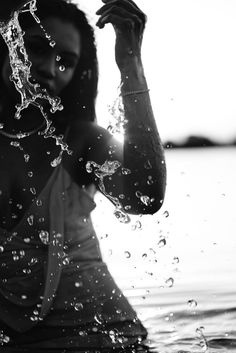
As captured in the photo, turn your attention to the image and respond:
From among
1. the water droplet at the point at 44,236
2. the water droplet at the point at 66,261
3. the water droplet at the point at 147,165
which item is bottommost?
the water droplet at the point at 66,261

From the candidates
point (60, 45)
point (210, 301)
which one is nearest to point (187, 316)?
point (210, 301)

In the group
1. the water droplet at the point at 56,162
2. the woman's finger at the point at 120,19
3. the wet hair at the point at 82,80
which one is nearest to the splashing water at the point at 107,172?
the water droplet at the point at 56,162

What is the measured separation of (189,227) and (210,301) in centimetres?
507

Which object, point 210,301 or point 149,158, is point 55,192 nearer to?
point 149,158

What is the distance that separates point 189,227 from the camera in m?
11.1

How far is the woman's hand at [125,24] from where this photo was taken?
10.3 feet

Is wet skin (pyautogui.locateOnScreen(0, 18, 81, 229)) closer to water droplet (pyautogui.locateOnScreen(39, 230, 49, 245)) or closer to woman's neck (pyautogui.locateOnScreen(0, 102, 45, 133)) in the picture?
woman's neck (pyautogui.locateOnScreen(0, 102, 45, 133))

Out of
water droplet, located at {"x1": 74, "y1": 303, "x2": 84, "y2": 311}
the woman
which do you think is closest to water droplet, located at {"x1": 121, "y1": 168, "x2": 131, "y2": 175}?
the woman

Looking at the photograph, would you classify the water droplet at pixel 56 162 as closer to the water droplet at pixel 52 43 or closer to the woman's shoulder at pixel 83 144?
the woman's shoulder at pixel 83 144

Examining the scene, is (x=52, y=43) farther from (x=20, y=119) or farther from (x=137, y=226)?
(x=137, y=226)

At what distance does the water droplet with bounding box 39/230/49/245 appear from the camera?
3.34 metres

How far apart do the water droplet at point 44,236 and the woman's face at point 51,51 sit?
23.8 inches

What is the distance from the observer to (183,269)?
26.0 ft

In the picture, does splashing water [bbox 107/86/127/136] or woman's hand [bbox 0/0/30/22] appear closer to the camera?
splashing water [bbox 107/86/127/136]
